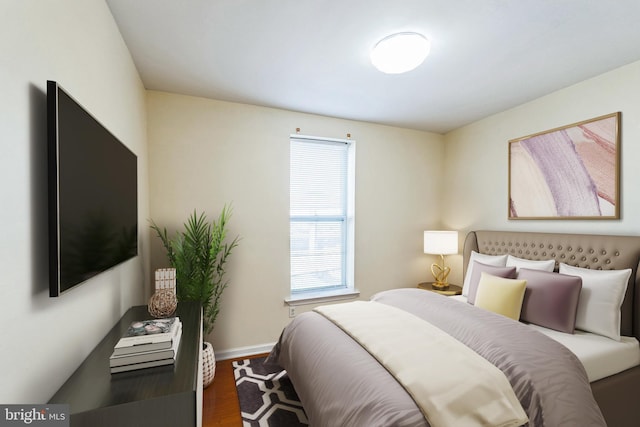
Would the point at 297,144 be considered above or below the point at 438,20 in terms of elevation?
below

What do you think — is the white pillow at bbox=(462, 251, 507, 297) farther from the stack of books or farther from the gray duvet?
the stack of books

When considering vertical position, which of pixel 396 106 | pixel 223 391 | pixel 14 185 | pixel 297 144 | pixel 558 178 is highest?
pixel 396 106

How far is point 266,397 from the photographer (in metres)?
2.12

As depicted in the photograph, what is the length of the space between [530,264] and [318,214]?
207cm

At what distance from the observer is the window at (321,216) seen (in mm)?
3182

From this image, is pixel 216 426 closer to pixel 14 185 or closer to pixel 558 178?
pixel 14 185

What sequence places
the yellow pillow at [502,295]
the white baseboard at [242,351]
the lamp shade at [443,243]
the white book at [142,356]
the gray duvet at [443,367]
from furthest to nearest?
the lamp shade at [443,243] → the white baseboard at [242,351] → the yellow pillow at [502,295] → the gray duvet at [443,367] → the white book at [142,356]

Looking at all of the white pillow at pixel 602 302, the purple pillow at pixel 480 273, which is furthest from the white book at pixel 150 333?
the white pillow at pixel 602 302

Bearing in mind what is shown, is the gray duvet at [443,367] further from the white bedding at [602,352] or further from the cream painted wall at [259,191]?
the cream painted wall at [259,191]

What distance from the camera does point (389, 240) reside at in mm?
3504

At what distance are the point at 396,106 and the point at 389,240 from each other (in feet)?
5.14

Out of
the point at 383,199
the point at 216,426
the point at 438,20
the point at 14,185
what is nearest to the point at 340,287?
the point at 383,199

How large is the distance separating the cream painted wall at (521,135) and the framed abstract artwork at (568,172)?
0.19 ft

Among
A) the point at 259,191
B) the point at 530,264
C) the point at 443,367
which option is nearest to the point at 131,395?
the point at 443,367
